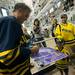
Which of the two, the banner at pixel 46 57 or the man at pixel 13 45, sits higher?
the man at pixel 13 45

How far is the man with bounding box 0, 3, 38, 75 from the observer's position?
1712mm

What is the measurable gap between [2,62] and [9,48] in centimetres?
15

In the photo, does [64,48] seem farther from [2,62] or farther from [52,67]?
[2,62]

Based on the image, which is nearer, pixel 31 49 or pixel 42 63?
pixel 31 49

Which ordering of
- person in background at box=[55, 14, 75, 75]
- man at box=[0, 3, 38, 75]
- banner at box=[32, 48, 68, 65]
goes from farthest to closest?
person in background at box=[55, 14, 75, 75]
banner at box=[32, 48, 68, 65]
man at box=[0, 3, 38, 75]

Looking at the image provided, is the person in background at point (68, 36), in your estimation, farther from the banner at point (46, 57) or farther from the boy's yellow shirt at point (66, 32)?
the banner at point (46, 57)

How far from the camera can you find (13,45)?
1731 millimetres

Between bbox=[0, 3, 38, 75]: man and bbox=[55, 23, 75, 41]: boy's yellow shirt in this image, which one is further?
bbox=[55, 23, 75, 41]: boy's yellow shirt

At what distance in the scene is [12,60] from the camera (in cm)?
177

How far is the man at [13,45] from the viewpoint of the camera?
1.71m

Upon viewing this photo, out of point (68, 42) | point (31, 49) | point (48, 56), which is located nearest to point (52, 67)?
point (68, 42)

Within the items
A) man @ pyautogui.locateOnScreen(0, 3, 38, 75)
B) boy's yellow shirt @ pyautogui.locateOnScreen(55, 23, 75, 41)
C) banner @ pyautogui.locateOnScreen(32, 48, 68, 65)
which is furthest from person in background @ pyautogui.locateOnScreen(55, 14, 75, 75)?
man @ pyautogui.locateOnScreen(0, 3, 38, 75)

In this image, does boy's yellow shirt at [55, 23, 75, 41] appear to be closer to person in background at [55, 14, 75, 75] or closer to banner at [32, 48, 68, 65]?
person in background at [55, 14, 75, 75]

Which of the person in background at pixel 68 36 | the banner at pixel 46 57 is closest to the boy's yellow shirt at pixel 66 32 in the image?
the person in background at pixel 68 36
